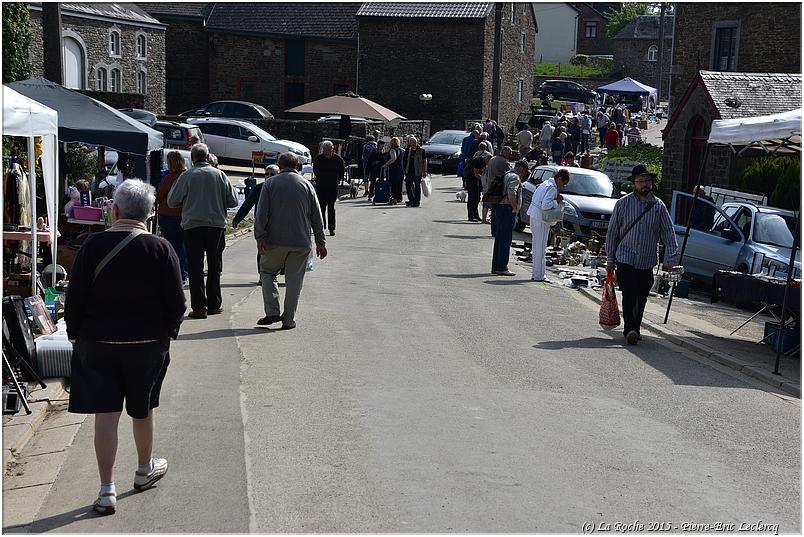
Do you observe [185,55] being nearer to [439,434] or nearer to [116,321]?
[439,434]

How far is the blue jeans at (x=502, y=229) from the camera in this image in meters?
17.1

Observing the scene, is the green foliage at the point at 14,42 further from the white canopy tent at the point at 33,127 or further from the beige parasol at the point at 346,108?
the white canopy tent at the point at 33,127

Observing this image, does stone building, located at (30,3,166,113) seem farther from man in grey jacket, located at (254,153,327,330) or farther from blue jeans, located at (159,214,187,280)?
man in grey jacket, located at (254,153,327,330)

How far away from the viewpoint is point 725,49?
1540 inches

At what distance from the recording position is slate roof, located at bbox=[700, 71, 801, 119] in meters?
27.0

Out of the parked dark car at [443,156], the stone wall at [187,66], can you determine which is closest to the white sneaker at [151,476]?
the parked dark car at [443,156]

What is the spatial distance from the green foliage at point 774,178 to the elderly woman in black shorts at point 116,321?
20.0 metres

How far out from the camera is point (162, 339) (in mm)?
6234

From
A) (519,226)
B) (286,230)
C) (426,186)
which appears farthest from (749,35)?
(286,230)

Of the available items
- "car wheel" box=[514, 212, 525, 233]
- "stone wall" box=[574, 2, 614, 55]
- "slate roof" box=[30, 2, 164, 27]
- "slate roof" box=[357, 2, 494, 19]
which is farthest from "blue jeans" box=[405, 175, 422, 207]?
"stone wall" box=[574, 2, 614, 55]

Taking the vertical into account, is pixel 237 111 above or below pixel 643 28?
below

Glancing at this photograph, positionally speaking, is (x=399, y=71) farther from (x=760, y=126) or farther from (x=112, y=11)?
Result: (x=760, y=126)

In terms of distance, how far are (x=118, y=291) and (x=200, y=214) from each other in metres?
6.05

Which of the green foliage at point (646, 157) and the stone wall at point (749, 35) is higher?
the stone wall at point (749, 35)
